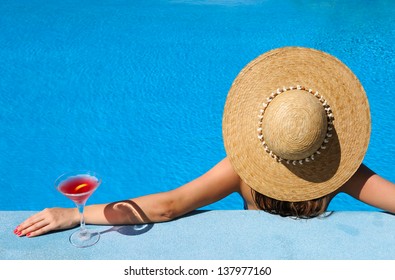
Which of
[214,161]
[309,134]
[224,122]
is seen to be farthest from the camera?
[214,161]

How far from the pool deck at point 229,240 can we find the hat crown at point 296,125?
1.31ft

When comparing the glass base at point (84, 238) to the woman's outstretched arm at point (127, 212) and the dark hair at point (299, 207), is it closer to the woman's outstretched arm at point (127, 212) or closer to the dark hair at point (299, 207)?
the woman's outstretched arm at point (127, 212)

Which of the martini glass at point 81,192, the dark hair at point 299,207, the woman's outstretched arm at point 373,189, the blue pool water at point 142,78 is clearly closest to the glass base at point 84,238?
the martini glass at point 81,192

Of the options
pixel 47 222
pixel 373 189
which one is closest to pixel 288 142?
pixel 373 189

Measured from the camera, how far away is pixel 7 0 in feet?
29.7

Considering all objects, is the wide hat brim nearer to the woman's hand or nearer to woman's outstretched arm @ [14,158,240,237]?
woman's outstretched arm @ [14,158,240,237]

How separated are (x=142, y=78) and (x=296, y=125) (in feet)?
16.3

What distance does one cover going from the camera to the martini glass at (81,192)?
6.44ft

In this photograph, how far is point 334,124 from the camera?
190 cm

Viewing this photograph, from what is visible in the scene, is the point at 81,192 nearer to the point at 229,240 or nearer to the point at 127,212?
the point at 127,212

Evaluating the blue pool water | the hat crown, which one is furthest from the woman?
the blue pool water
